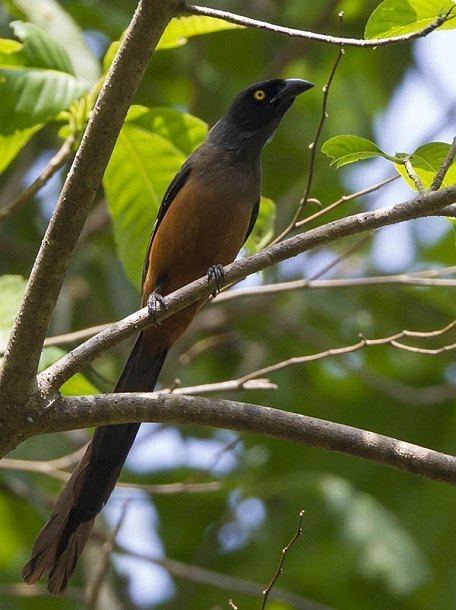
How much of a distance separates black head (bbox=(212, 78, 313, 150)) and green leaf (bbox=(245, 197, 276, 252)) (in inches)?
23.7

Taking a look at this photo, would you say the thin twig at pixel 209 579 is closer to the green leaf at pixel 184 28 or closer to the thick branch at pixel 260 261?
the thick branch at pixel 260 261

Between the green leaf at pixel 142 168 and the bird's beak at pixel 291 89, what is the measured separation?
100cm

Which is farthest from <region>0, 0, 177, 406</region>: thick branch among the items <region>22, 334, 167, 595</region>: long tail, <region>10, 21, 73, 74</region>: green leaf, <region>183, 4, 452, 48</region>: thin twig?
<region>10, 21, 73, 74</region>: green leaf

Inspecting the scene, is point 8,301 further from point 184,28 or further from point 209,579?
point 209,579

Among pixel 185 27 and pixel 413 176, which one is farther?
pixel 185 27

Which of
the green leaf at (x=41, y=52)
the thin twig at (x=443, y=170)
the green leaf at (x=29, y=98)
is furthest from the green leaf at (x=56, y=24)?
the thin twig at (x=443, y=170)

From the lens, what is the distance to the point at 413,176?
3.31 metres

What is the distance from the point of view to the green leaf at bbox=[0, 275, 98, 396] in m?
4.23

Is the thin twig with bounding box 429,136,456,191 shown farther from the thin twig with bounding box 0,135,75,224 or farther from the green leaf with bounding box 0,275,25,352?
the green leaf with bounding box 0,275,25,352

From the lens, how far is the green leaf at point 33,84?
4422mm

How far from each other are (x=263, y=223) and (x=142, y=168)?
806mm

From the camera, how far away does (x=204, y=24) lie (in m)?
4.68

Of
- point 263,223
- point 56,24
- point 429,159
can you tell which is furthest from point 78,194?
point 56,24

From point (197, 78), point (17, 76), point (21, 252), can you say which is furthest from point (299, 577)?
point (17, 76)
